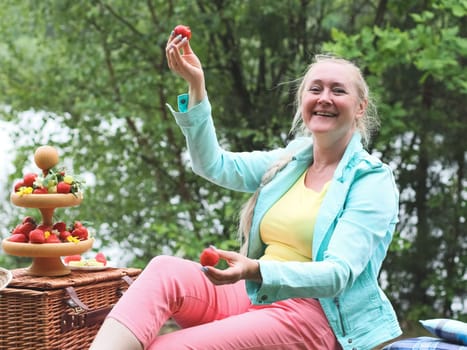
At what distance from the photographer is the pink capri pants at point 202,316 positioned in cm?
185

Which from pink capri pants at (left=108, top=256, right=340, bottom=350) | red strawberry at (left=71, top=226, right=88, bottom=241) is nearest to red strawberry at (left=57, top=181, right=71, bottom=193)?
red strawberry at (left=71, top=226, right=88, bottom=241)

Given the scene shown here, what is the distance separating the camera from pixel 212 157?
7.43 ft

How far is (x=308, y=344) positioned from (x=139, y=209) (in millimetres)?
2835

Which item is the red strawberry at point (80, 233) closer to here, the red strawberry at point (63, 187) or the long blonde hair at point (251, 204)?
the red strawberry at point (63, 187)

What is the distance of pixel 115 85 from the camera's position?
4.66 m

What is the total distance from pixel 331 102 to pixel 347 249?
44 centimetres

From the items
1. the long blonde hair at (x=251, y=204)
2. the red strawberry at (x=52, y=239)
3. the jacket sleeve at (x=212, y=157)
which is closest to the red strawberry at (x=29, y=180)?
the red strawberry at (x=52, y=239)

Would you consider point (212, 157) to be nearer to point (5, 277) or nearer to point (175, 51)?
point (175, 51)

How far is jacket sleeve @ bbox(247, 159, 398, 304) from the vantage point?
1788mm

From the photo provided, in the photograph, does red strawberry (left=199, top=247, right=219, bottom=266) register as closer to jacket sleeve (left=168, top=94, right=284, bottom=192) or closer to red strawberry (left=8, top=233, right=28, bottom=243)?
jacket sleeve (left=168, top=94, right=284, bottom=192)

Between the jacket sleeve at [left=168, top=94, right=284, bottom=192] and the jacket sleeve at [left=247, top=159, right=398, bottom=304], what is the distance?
0.36m

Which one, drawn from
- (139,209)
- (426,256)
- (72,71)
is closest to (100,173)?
(139,209)

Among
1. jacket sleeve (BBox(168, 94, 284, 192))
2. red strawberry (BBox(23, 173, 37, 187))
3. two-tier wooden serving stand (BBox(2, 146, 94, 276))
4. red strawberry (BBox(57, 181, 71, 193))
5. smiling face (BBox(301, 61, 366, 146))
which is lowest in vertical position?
two-tier wooden serving stand (BBox(2, 146, 94, 276))

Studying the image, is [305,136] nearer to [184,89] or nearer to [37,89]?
[184,89]
